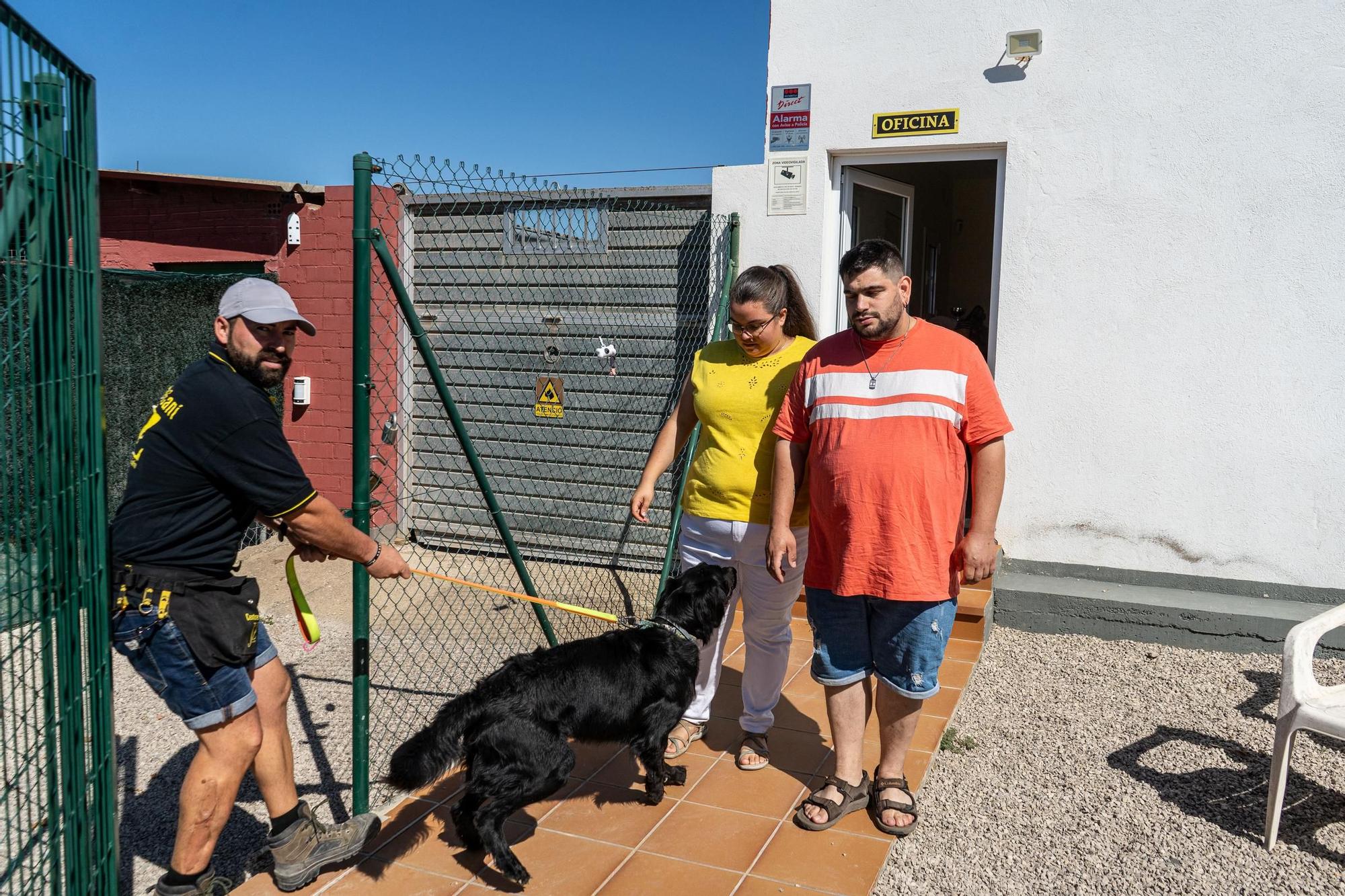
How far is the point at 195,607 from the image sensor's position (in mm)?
2449

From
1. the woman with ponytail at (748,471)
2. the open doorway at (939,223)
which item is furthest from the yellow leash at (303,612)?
the open doorway at (939,223)

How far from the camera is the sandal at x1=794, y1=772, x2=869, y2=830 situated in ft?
10.4

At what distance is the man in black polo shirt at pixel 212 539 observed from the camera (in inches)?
94.8

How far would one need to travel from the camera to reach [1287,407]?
4.99 m

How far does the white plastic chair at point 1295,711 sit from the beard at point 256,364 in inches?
124

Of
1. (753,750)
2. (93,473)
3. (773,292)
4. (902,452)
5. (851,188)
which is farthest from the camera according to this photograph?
(851,188)

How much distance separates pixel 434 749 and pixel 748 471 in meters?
1.38

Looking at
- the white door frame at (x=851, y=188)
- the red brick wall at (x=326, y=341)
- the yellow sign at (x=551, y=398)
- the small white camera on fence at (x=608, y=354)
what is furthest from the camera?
the red brick wall at (x=326, y=341)

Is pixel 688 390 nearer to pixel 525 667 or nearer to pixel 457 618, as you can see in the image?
pixel 525 667

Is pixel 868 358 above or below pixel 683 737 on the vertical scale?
above

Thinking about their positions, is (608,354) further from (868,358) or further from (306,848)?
(306,848)

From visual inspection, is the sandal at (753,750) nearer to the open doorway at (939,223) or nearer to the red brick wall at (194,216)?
the open doorway at (939,223)

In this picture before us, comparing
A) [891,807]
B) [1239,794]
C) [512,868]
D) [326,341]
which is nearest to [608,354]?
[326,341]

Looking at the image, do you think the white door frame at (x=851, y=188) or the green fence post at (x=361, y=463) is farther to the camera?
the white door frame at (x=851, y=188)
